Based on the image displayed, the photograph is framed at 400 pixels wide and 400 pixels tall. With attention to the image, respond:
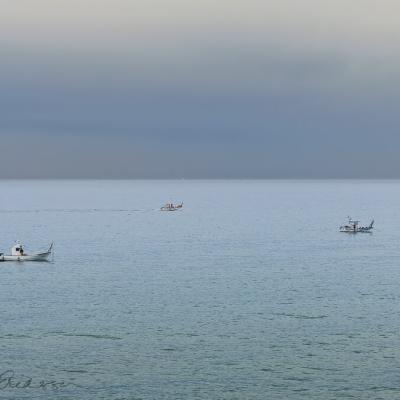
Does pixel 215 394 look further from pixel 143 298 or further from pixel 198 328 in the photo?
pixel 143 298

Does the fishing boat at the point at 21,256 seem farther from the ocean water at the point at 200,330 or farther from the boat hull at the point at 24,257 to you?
the ocean water at the point at 200,330

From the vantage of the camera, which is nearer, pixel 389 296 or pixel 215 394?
pixel 215 394

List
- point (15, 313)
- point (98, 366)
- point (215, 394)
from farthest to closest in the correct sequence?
point (15, 313) < point (98, 366) < point (215, 394)

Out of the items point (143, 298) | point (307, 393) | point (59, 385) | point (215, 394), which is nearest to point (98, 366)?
point (59, 385)

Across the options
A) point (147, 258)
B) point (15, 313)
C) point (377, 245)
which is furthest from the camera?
point (377, 245)

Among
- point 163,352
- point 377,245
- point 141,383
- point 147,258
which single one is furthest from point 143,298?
point 377,245

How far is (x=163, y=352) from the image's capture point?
76.5m

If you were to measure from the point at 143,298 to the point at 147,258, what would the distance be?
177 ft

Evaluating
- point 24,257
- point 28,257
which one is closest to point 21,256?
point 24,257
